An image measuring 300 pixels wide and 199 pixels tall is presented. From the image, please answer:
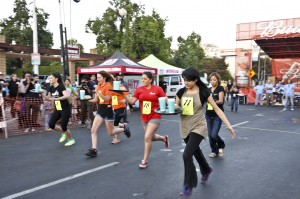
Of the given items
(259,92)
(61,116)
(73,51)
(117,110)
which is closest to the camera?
(61,116)

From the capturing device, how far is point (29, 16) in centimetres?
5609

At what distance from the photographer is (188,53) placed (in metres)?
54.8

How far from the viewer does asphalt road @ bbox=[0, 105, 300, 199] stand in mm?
4367

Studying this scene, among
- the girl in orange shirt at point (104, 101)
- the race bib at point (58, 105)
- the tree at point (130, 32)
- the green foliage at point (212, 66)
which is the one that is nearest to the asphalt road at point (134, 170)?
the girl in orange shirt at point (104, 101)

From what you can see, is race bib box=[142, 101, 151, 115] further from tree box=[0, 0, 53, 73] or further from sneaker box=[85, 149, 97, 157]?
tree box=[0, 0, 53, 73]

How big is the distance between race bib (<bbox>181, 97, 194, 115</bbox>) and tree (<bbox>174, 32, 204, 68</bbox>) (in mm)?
46441

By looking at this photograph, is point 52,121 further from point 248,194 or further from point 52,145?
point 248,194

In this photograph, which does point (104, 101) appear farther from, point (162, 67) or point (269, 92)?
point (269, 92)

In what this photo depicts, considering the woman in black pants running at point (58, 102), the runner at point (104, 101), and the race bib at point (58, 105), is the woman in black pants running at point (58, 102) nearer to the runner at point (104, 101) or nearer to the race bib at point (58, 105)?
the race bib at point (58, 105)

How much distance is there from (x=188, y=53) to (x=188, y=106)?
2032 inches

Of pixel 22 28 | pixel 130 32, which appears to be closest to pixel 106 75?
pixel 130 32

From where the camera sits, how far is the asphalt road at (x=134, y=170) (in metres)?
4.37

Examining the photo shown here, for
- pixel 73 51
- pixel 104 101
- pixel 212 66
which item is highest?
pixel 212 66

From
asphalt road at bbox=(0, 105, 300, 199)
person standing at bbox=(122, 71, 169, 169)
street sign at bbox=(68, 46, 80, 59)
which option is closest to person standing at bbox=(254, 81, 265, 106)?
street sign at bbox=(68, 46, 80, 59)
